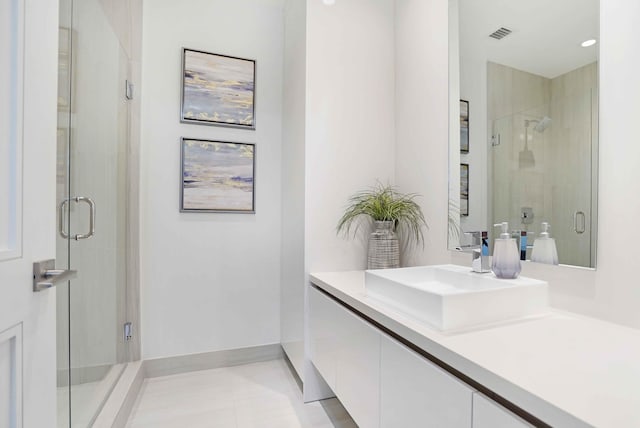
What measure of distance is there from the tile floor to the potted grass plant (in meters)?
0.88

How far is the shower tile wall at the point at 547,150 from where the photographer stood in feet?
3.55

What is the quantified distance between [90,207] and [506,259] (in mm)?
1722

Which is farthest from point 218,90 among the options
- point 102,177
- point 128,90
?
point 102,177

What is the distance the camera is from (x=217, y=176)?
7.52ft

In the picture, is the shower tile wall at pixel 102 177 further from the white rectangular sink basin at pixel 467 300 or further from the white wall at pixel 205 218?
the white rectangular sink basin at pixel 467 300

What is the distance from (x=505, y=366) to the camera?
68 centimetres

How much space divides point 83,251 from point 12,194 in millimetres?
760

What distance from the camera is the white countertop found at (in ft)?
1.77

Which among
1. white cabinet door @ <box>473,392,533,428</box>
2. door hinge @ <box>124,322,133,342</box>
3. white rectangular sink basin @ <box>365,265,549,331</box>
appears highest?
white rectangular sink basin @ <box>365,265,549,331</box>

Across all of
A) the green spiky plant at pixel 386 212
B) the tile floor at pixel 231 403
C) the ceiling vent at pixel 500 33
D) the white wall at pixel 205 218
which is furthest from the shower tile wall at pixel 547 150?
the white wall at pixel 205 218

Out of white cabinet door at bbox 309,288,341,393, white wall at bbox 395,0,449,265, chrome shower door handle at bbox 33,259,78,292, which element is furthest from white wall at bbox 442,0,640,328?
chrome shower door handle at bbox 33,259,78,292

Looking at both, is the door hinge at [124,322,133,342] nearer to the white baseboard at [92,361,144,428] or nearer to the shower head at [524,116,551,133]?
the white baseboard at [92,361,144,428]

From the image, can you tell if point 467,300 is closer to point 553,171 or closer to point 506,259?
point 506,259

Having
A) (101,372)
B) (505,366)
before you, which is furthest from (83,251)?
(505,366)
